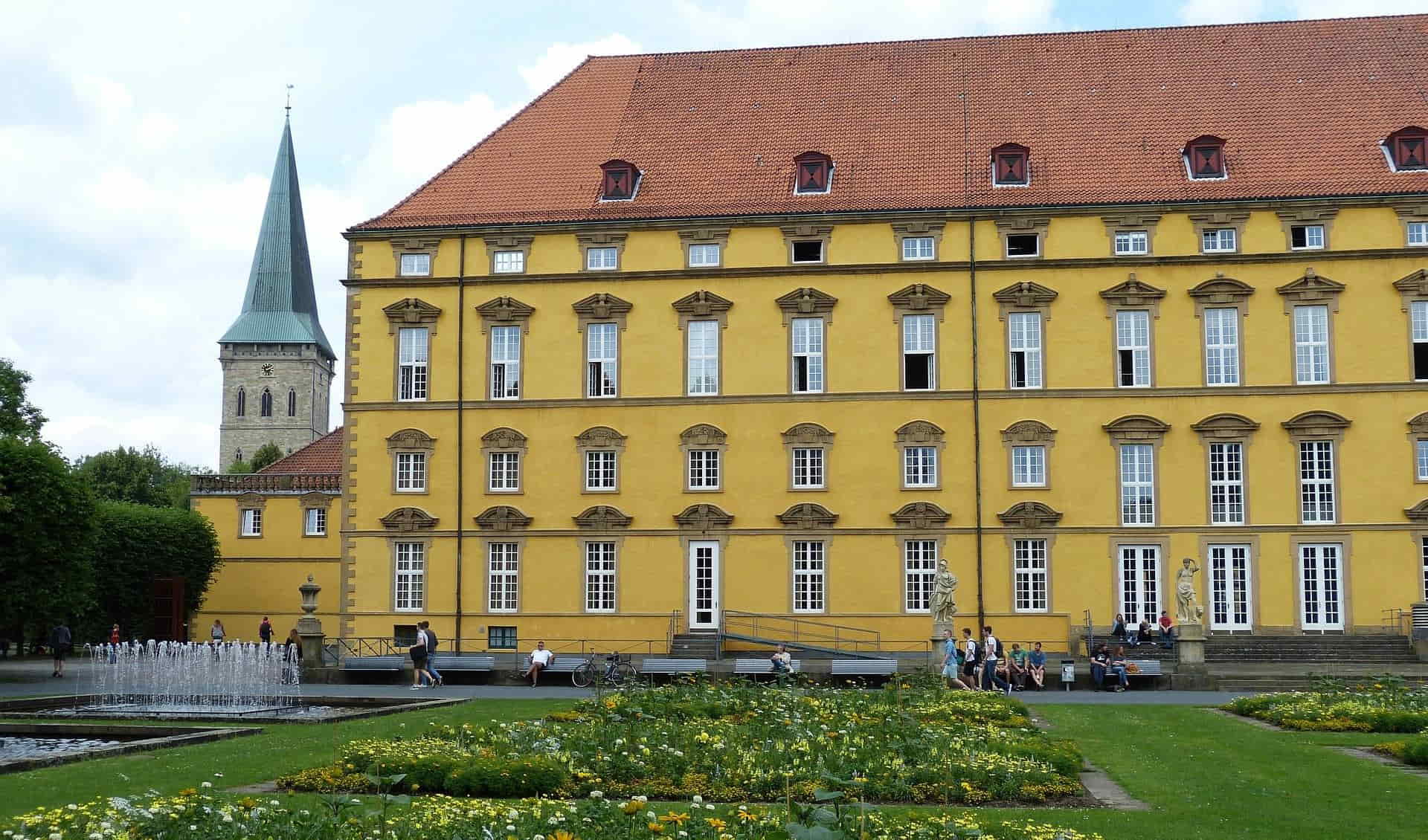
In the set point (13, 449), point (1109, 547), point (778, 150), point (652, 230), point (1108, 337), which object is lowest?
point (1109, 547)

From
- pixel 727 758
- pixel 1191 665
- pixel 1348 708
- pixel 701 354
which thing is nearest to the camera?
pixel 727 758

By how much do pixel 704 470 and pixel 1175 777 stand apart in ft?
91.7

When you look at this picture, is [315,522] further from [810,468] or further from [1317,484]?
[1317,484]

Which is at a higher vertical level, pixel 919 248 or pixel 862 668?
pixel 919 248

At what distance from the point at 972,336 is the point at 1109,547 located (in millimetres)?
7363

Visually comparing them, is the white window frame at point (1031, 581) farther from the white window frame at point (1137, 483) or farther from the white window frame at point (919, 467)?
the white window frame at point (919, 467)

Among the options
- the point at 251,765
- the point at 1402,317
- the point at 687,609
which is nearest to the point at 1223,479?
the point at 1402,317

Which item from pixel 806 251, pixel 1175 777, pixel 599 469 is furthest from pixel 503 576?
pixel 1175 777

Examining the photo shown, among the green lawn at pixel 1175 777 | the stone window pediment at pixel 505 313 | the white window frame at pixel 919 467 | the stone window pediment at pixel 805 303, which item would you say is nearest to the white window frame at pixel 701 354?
the stone window pediment at pixel 805 303

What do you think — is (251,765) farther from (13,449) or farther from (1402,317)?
(1402,317)

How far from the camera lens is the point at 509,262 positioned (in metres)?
46.7

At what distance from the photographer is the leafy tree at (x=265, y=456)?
113 m

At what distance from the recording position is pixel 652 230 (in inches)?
1811

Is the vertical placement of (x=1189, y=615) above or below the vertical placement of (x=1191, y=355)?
below
